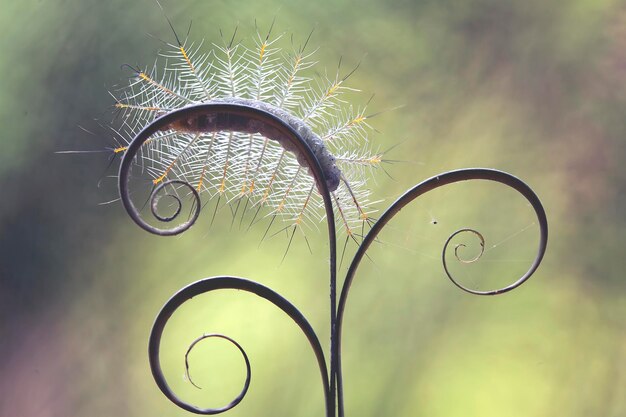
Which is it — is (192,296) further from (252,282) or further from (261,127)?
(261,127)

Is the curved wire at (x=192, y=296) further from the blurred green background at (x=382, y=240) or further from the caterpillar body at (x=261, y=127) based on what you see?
the blurred green background at (x=382, y=240)

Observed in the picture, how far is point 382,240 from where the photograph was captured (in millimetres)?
864

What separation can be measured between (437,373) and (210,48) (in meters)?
0.57

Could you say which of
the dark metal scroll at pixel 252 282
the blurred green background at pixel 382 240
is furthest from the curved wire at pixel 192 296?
the blurred green background at pixel 382 240

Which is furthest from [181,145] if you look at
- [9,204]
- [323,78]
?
[9,204]

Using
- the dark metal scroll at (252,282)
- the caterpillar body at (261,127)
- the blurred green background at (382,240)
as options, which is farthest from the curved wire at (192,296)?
the blurred green background at (382,240)

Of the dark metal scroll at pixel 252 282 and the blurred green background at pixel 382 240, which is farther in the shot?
the blurred green background at pixel 382 240

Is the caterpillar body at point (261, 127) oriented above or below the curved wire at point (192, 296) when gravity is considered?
above

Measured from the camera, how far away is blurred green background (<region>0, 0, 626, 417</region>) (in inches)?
31.5

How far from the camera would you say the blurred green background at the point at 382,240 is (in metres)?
0.80

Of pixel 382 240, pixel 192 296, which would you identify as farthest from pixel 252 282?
pixel 382 240

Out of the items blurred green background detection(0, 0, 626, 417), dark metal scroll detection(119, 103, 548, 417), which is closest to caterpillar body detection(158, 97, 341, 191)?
dark metal scroll detection(119, 103, 548, 417)

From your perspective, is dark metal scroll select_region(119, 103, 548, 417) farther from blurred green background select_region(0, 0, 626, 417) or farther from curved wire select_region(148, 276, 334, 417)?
blurred green background select_region(0, 0, 626, 417)

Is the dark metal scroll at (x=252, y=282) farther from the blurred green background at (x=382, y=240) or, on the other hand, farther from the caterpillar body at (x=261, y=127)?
the blurred green background at (x=382, y=240)
